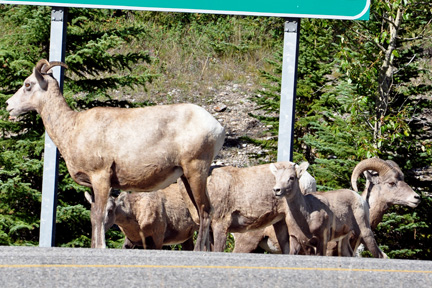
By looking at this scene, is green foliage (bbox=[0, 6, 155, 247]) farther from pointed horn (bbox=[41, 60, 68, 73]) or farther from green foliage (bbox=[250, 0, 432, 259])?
green foliage (bbox=[250, 0, 432, 259])

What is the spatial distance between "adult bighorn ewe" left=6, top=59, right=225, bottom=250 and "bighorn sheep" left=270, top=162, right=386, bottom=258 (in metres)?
0.91

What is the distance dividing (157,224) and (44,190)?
1.91 metres

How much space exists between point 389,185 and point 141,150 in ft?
12.5

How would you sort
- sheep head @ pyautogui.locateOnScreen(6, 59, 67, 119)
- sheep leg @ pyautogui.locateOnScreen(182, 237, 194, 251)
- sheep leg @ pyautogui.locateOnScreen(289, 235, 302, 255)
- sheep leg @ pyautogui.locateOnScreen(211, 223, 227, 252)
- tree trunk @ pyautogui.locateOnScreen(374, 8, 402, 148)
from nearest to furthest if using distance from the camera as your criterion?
sheep head @ pyautogui.locateOnScreen(6, 59, 67, 119) → sheep leg @ pyautogui.locateOnScreen(289, 235, 302, 255) → sheep leg @ pyautogui.locateOnScreen(211, 223, 227, 252) → sheep leg @ pyautogui.locateOnScreen(182, 237, 194, 251) → tree trunk @ pyautogui.locateOnScreen(374, 8, 402, 148)

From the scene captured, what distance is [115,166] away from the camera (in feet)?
28.3

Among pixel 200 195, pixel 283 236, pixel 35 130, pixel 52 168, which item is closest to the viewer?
pixel 200 195

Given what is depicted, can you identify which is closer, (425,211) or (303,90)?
(425,211)

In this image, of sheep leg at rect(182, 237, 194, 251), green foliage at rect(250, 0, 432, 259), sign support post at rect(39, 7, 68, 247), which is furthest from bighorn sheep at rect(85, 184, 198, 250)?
green foliage at rect(250, 0, 432, 259)

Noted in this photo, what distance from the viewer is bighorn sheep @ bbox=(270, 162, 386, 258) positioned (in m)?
8.98

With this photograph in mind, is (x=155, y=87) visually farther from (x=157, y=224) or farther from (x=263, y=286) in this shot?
(x=263, y=286)

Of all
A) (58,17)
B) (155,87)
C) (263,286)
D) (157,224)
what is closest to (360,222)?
(157,224)

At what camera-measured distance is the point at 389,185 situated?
10.6 meters

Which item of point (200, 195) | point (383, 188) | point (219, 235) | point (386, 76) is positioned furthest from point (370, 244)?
point (386, 76)

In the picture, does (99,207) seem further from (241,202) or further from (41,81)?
(241,202)
